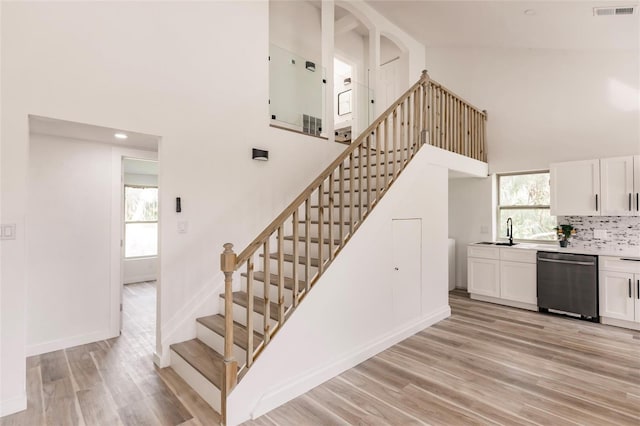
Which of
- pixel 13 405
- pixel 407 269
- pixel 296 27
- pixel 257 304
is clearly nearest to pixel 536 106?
pixel 407 269

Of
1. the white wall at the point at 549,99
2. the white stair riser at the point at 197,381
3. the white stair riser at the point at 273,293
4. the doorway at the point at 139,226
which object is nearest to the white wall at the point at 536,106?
the white wall at the point at 549,99

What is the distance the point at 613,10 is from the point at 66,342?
696 centimetres

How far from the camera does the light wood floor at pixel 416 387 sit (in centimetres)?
228

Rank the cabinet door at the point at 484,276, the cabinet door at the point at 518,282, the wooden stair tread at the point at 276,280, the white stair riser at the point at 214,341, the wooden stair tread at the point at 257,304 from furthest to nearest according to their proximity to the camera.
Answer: the cabinet door at the point at 484,276, the cabinet door at the point at 518,282, the wooden stair tread at the point at 276,280, the wooden stair tread at the point at 257,304, the white stair riser at the point at 214,341

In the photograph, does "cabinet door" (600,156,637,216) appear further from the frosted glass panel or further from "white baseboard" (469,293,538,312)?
the frosted glass panel

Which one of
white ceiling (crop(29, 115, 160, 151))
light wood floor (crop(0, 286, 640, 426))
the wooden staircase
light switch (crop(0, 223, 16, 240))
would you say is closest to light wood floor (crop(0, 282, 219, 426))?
light wood floor (crop(0, 286, 640, 426))

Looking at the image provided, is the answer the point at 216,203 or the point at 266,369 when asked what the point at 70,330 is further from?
the point at 266,369

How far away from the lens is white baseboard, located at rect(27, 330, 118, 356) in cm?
322

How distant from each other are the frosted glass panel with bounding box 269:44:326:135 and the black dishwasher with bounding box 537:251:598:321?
3741mm

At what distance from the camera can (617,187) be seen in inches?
165

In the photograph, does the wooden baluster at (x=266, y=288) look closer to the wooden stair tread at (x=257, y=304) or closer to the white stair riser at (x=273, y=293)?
the wooden stair tread at (x=257, y=304)

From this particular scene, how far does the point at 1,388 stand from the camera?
7.38 feet

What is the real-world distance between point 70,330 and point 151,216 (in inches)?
160

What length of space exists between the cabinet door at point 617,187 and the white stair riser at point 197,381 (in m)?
5.09
